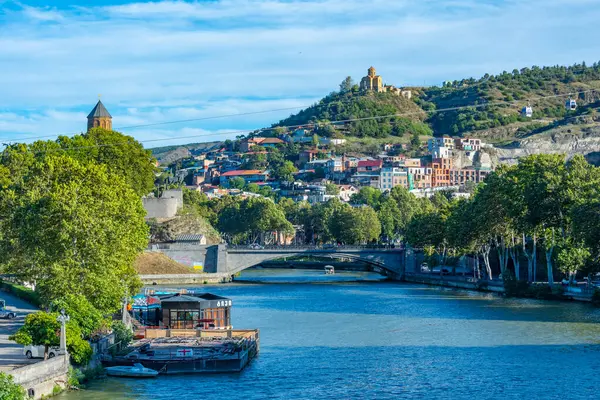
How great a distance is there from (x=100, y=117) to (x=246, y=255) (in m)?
49.5

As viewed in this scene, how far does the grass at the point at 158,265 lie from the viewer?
297 feet

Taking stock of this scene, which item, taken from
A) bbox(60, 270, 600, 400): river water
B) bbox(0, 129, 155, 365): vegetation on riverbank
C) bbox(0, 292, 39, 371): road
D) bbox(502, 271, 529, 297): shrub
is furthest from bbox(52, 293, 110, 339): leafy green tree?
bbox(502, 271, 529, 297): shrub

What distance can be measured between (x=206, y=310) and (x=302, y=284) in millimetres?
41925

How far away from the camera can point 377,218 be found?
130 m

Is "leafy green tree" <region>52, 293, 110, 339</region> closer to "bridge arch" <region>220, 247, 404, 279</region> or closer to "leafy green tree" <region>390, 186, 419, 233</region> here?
"bridge arch" <region>220, 247, 404, 279</region>

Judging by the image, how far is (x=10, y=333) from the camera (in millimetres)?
41344

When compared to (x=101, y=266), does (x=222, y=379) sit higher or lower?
lower

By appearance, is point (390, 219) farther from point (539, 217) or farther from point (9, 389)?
point (9, 389)

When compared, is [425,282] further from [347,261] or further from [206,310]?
[206,310]

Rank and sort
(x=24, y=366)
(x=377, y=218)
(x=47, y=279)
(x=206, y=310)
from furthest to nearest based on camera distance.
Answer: (x=377, y=218) → (x=206, y=310) → (x=47, y=279) → (x=24, y=366)

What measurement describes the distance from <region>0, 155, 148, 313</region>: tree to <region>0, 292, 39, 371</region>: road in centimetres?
195

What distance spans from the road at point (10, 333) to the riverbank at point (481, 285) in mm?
33097

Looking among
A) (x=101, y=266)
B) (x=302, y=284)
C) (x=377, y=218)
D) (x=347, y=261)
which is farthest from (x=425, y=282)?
(x=101, y=266)

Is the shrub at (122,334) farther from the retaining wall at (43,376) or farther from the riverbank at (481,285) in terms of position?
the riverbank at (481,285)
